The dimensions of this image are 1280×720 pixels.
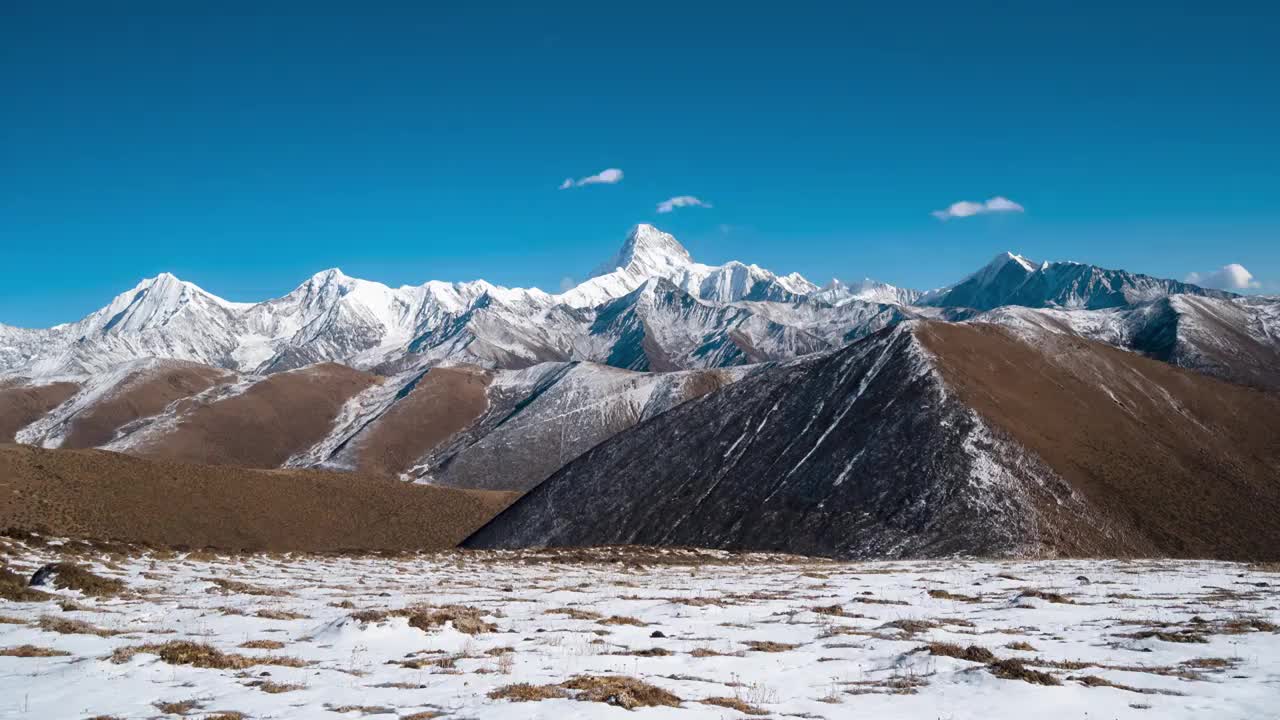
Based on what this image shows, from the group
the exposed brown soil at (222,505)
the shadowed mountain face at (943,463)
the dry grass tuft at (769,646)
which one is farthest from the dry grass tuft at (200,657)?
the exposed brown soil at (222,505)

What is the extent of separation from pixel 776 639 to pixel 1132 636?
31.0ft

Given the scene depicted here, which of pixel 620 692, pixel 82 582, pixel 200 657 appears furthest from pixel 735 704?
pixel 82 582

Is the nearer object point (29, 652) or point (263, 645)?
point (29, 652)

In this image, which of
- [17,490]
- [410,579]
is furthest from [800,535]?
[17,490]

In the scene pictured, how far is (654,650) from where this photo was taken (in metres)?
19.8

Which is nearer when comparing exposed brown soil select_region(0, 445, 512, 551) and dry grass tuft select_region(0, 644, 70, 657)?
dry grass tuft select_region(0, 644, 70, 657)

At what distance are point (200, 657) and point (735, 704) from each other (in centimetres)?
1179

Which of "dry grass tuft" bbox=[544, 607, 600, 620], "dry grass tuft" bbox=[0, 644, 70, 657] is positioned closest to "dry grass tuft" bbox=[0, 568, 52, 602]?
"dry grass tuft" bbox=[0, 644, 70, 657]

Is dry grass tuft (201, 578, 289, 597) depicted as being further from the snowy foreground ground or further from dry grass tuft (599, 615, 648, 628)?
dry grass tuft (599, 615, 648, 628)

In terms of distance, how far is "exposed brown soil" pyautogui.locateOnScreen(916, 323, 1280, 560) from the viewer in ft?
225

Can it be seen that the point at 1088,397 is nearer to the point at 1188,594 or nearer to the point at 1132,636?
the point at 1188,594

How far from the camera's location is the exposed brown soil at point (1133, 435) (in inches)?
2694

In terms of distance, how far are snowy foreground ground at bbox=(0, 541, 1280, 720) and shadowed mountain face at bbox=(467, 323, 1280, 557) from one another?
34.4 metres

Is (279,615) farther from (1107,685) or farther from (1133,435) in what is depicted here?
(1133,435)
